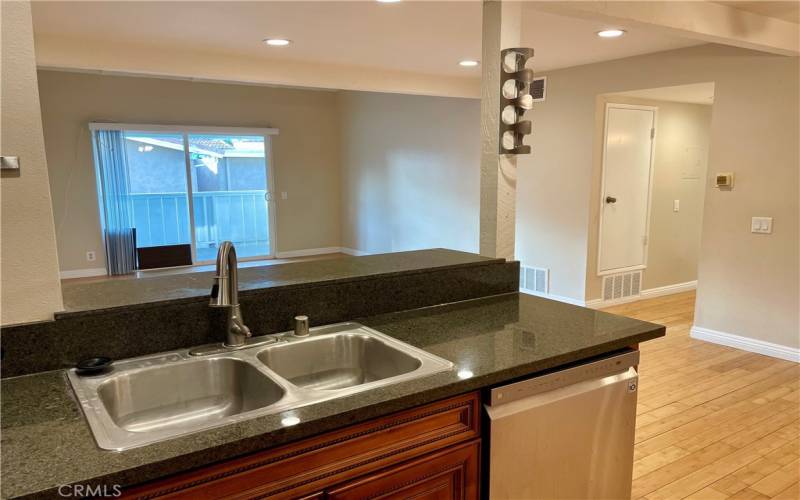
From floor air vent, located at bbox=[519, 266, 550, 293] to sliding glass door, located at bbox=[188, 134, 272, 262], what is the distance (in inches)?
179

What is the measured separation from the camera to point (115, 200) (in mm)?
7102

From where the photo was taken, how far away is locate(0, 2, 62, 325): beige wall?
4.21ft

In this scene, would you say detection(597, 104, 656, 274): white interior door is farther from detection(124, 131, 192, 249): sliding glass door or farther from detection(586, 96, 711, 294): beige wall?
detection(124, 131, 192, 249): sliding glass door

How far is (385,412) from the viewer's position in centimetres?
126

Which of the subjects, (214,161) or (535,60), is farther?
(214,161)

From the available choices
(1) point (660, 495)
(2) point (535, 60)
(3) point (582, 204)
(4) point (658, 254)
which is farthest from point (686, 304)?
(1) point (660, 495)

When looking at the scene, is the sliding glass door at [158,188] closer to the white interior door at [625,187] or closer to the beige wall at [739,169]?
the beige wall at [739,169]

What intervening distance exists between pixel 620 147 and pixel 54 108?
6814 millimetres

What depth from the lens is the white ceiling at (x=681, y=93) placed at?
4514mm

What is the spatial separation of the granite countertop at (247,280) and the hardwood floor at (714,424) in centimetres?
137

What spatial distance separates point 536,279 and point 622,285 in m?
0.87

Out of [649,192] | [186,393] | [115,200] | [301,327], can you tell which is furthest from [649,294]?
[115,200]

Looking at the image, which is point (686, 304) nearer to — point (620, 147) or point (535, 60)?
point (620, 147)

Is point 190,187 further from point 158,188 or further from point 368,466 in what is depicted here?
point 368,466
